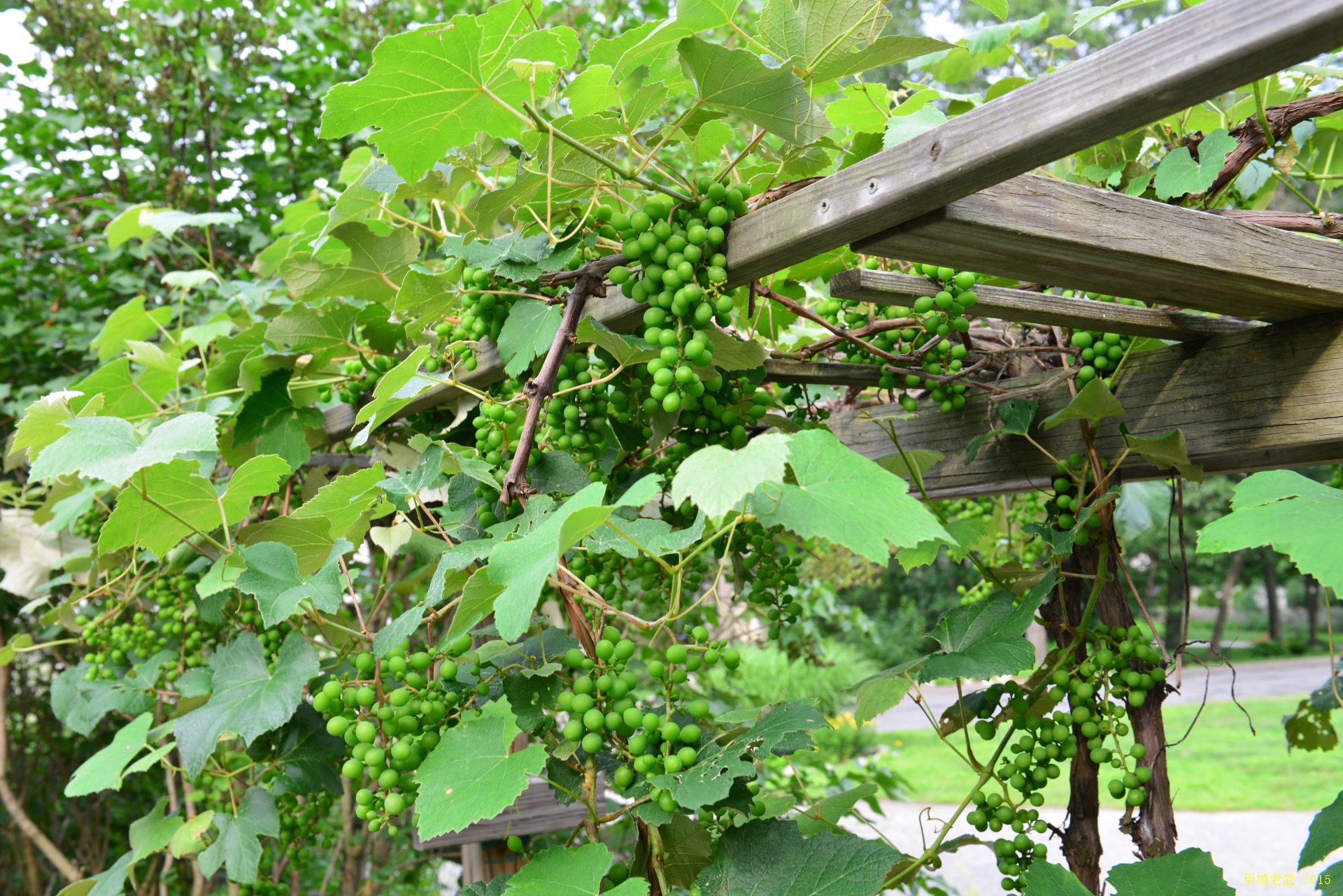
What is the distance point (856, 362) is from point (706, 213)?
20.8 inches

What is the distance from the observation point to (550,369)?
1104 millimetres

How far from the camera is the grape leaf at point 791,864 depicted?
0.93m

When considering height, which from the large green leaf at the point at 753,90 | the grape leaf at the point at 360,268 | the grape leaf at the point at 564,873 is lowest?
the grape leaf at the point at 564,873

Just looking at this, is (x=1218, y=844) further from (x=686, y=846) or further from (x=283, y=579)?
(x=283, y=579)

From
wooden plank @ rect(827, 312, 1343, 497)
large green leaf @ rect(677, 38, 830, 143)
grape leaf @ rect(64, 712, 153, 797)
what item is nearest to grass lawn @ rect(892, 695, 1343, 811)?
wooden plank @ rect(827, 312, 1343, 497)

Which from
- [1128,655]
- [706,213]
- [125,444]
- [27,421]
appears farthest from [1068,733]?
[27,421]

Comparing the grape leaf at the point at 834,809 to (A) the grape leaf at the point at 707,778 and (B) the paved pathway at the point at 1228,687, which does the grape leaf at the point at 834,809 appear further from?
(B) the paved pathway at the point at 1228,687

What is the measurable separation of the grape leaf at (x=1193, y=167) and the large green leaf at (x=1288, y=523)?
1.36ft

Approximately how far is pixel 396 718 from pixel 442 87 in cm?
68

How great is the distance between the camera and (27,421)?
4.75ft

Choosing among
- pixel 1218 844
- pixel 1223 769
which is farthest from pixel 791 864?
pixel 1223 769

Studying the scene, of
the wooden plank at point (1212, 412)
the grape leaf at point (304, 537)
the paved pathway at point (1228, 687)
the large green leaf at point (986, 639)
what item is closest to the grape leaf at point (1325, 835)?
the large green leaf at point (986, 639)

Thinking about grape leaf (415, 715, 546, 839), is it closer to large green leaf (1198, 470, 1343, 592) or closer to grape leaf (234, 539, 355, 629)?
grape leaf (234, 539, 355, 629)

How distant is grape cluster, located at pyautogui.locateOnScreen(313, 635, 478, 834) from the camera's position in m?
0.98
